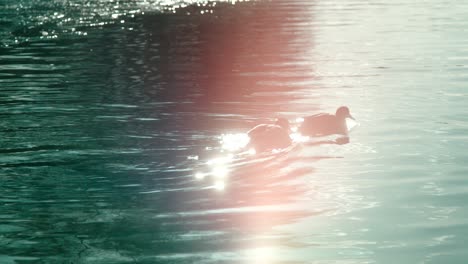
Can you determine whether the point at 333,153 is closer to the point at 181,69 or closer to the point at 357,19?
the point at 181,69

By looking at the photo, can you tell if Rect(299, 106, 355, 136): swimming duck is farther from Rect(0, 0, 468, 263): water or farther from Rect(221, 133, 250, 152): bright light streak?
Rect(221, 133, 250, 152): bright light streak

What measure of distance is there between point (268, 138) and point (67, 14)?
37032mm

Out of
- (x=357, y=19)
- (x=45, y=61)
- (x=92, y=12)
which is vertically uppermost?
(x=92, y=12)

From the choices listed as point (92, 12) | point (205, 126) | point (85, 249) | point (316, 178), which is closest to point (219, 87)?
point (205, 126)

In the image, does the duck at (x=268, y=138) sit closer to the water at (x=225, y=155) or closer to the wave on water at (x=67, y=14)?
the water at (x=225, y=155)

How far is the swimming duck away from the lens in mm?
18156

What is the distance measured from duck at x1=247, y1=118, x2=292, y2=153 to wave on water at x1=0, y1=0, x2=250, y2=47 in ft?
75.0

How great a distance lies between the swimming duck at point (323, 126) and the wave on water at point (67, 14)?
21.9m

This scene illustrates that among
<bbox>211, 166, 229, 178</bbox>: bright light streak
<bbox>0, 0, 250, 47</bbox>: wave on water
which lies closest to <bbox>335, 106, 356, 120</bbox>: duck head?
<bbox>211, 166, 229, 178</bbox>: bright light streak

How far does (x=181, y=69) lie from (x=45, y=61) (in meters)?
4.83

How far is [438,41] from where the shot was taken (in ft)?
119

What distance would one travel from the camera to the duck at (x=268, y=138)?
16.8 metres

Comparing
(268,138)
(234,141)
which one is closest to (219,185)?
(268,138)

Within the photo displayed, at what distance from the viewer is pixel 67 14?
5206 cm
